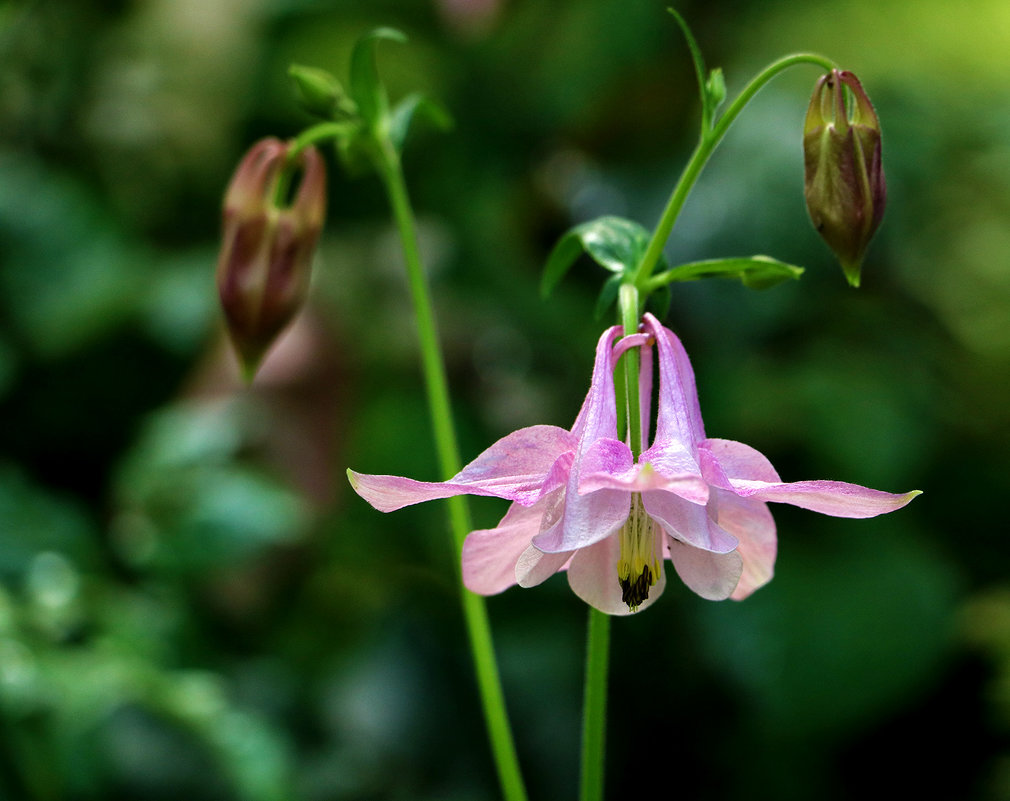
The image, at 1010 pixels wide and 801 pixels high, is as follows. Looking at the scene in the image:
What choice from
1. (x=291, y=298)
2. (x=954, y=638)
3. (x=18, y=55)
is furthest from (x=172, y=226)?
(x=954, y=638)

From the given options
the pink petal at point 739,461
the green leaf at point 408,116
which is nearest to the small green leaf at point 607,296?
the pink petal at point 739,461

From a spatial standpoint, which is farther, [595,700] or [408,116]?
[408,116]

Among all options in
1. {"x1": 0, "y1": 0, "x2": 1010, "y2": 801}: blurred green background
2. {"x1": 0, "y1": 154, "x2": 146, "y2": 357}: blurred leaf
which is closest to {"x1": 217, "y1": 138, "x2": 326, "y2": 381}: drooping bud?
{"x1": 0, "y1": 0, "x2": 1010, "y2": 801}: blurred green background

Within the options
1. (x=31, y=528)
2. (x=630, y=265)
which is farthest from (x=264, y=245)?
(x=31, y=528)

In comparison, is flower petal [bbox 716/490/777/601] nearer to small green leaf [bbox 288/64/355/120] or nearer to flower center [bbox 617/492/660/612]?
flower center [bbox 617/492/660/612]

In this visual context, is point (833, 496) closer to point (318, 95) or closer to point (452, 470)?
point (452, 470)

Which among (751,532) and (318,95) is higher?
(318,95)
